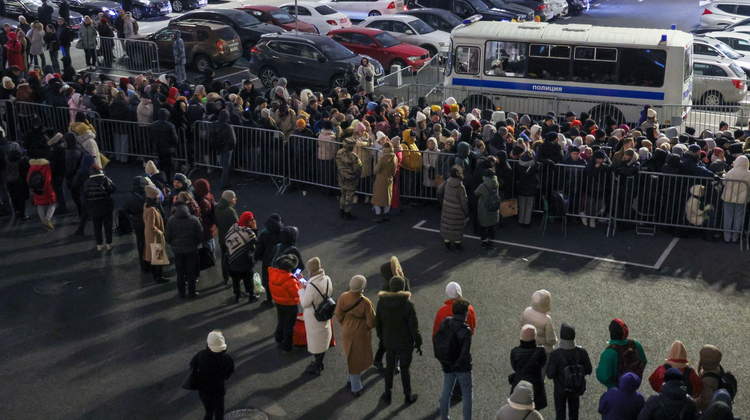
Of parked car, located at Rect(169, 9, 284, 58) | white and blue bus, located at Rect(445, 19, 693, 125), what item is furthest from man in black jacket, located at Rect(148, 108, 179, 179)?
parked car, located at Rect(169, 9, 284, 58)

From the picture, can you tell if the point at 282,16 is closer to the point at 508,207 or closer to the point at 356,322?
the point at 508,207

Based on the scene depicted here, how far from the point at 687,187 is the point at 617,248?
1561 millimetres

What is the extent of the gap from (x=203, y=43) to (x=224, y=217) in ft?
46.6

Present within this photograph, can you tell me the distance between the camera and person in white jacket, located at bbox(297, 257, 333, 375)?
957cm

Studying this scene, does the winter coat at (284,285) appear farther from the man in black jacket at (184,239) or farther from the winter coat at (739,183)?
the winter coat at (739,183)

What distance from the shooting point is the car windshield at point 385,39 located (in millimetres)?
25188

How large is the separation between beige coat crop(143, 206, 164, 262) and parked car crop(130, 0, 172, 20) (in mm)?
24351

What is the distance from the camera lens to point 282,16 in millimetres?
29094

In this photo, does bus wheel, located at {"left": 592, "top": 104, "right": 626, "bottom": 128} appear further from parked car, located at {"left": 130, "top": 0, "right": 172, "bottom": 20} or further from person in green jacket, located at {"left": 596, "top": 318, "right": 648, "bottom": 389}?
parked car, located at {"left": 130, "top": 0, "right": 172, "bottom": 20}

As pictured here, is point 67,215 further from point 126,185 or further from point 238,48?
point 238,48

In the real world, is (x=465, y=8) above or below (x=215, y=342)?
above

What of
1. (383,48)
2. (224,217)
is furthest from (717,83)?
(224,217)

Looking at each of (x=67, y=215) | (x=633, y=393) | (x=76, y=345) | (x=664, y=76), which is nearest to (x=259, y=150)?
(x=67, y=215)

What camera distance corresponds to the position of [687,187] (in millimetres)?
13836
